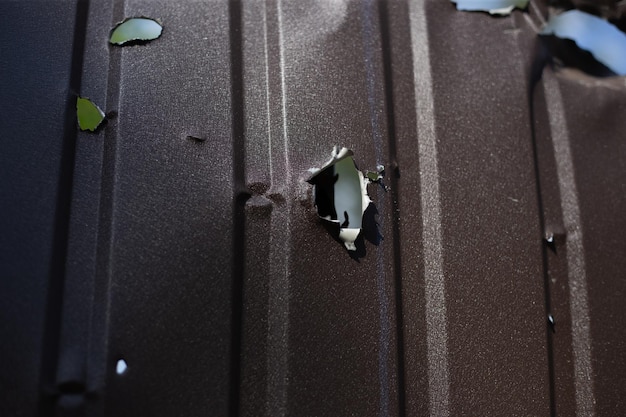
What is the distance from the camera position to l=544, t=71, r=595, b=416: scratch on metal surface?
1220mm

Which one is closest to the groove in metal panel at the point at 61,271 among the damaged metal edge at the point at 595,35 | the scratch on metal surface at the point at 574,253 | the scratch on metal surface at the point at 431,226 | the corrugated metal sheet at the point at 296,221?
the corrugated metal sheet at the point at 296,221

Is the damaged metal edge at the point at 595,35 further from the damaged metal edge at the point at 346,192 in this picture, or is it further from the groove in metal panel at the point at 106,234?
the groove in metal panel at the point at 106,234

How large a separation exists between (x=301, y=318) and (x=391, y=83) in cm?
53

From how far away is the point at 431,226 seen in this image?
1.18 m

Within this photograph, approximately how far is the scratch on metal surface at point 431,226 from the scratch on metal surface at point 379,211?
0.09 metres

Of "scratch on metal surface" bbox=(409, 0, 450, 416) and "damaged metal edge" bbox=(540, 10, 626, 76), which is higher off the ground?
"damaged metal edge" bbox=(540, 10, 626, 76)

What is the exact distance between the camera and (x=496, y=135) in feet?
4.23

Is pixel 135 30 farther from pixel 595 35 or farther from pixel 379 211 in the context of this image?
pixel 595 35

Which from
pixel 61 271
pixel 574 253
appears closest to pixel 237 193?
pixel 61 271

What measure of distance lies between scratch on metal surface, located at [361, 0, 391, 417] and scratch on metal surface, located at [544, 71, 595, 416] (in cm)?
42

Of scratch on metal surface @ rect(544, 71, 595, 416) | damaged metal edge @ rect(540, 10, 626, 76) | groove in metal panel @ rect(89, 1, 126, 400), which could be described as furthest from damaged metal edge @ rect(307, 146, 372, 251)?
damaged metal edge @ rect(540, 10, 626, 76)

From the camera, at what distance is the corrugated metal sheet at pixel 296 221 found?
982 millimetres

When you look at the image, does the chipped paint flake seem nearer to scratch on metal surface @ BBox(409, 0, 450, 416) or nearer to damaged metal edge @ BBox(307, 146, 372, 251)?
scratch on metal surface @ BBox(409, 0, 450, 416)

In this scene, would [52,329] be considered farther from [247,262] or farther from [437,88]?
[437,88]
